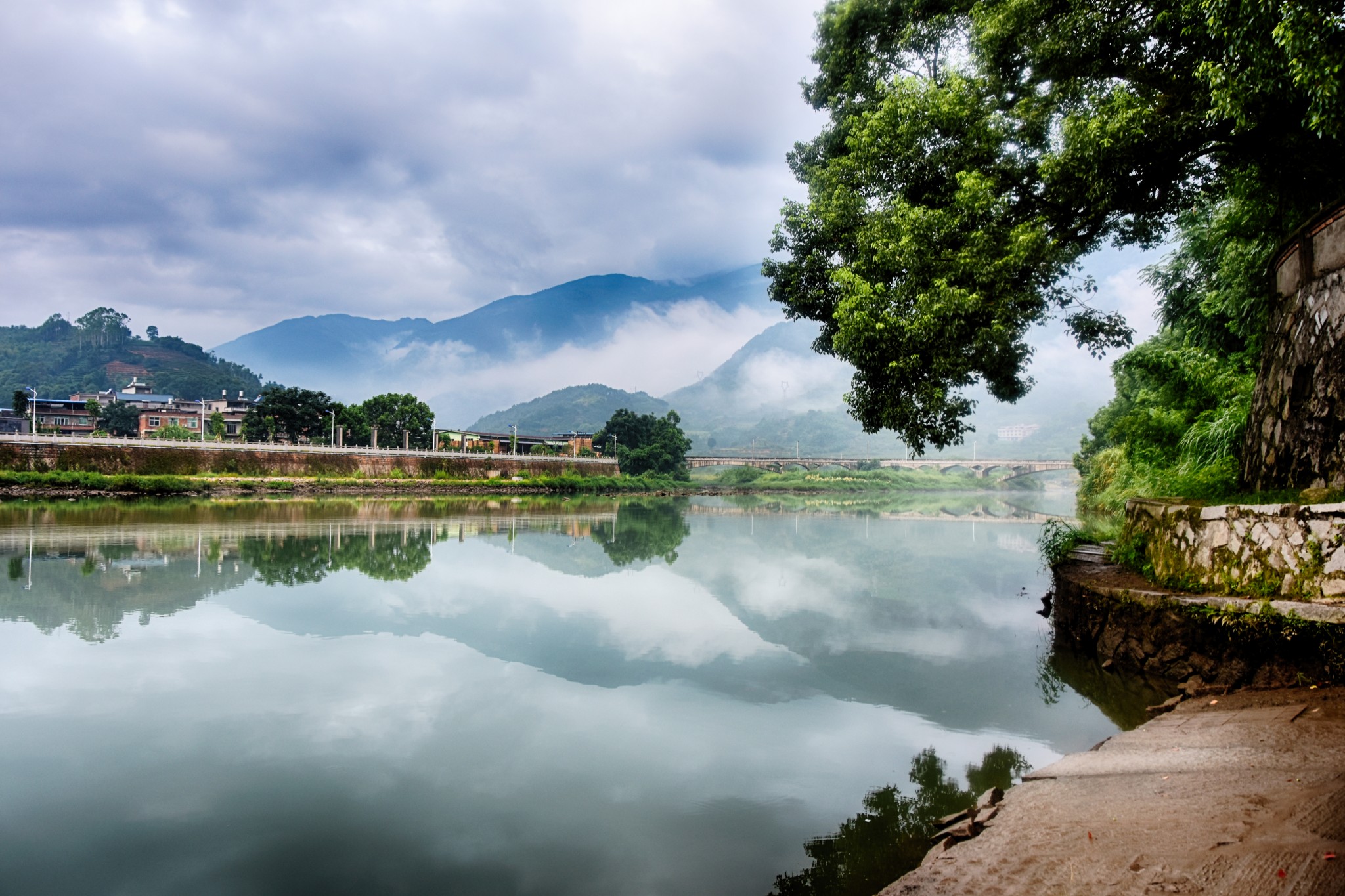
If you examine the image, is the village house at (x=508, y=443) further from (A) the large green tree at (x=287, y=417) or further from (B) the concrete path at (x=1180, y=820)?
(B) the concrete path at (x=1180, y=820)

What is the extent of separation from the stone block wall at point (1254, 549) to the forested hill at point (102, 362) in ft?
529

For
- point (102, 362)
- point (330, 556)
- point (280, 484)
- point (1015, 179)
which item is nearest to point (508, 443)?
point (280, 484)

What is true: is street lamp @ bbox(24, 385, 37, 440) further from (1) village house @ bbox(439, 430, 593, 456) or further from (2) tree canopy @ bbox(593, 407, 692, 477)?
(2) tree canopy @ bbox(593, 407, 692, 477)

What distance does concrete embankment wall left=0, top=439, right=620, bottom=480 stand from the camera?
40688mm

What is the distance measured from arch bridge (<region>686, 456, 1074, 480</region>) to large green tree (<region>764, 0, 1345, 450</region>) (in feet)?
256

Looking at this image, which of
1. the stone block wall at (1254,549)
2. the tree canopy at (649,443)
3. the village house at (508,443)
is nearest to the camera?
the stone block wall at (1254,549)

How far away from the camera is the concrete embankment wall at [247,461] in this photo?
133 ft

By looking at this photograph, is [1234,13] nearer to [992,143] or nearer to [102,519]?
[992,143]

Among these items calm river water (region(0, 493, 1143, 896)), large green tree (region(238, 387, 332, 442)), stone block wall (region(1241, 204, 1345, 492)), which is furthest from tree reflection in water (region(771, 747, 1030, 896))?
large green tree (region(238, 387, 332, 442))

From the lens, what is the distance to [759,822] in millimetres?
3854

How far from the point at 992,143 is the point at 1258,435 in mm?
4542

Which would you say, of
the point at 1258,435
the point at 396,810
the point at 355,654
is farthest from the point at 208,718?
the point at 1258,435

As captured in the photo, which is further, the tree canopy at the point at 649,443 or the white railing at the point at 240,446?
the tree canopy at the point at 649,443

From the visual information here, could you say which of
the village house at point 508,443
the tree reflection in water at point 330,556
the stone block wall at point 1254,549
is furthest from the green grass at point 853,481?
the stone block wall at point 1254,549
